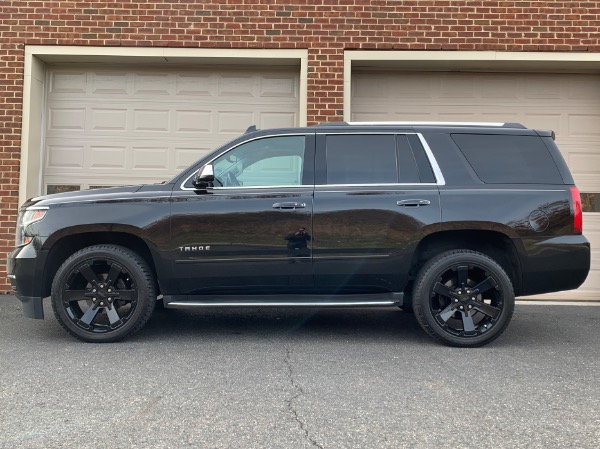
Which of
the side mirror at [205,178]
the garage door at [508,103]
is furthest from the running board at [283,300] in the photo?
the garage door at [508,103]

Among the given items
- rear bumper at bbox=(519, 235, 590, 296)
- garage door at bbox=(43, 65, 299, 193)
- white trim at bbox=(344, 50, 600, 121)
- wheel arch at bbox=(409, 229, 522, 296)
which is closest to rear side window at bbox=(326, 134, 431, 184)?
wheel arch at bbox=(409, 229, 522, 296)

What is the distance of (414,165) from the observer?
5016mm

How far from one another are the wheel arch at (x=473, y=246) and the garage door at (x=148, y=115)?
12.9ft

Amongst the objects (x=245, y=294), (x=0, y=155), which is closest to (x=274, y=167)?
(x=245, y=294)

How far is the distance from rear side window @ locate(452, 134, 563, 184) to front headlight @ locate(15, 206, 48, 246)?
3.79m

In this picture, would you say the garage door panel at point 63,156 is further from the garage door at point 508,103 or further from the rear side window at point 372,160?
the rear side window at point 372,160

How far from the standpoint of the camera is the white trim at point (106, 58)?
793cm

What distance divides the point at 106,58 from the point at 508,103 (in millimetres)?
5994

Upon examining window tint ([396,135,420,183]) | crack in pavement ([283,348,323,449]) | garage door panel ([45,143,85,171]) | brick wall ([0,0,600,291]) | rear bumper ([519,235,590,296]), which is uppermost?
brick wall ([0,0,600,291])

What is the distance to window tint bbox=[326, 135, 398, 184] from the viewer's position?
16.4ft

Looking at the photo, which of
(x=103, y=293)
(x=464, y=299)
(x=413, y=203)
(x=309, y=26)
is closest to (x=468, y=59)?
(x=309, y=26)

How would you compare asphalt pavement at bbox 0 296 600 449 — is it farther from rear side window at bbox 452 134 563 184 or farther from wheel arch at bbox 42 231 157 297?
rear side window at bbox 452 134 563 184

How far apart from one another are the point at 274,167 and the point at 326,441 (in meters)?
2.73

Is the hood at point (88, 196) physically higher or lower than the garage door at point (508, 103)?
lower
